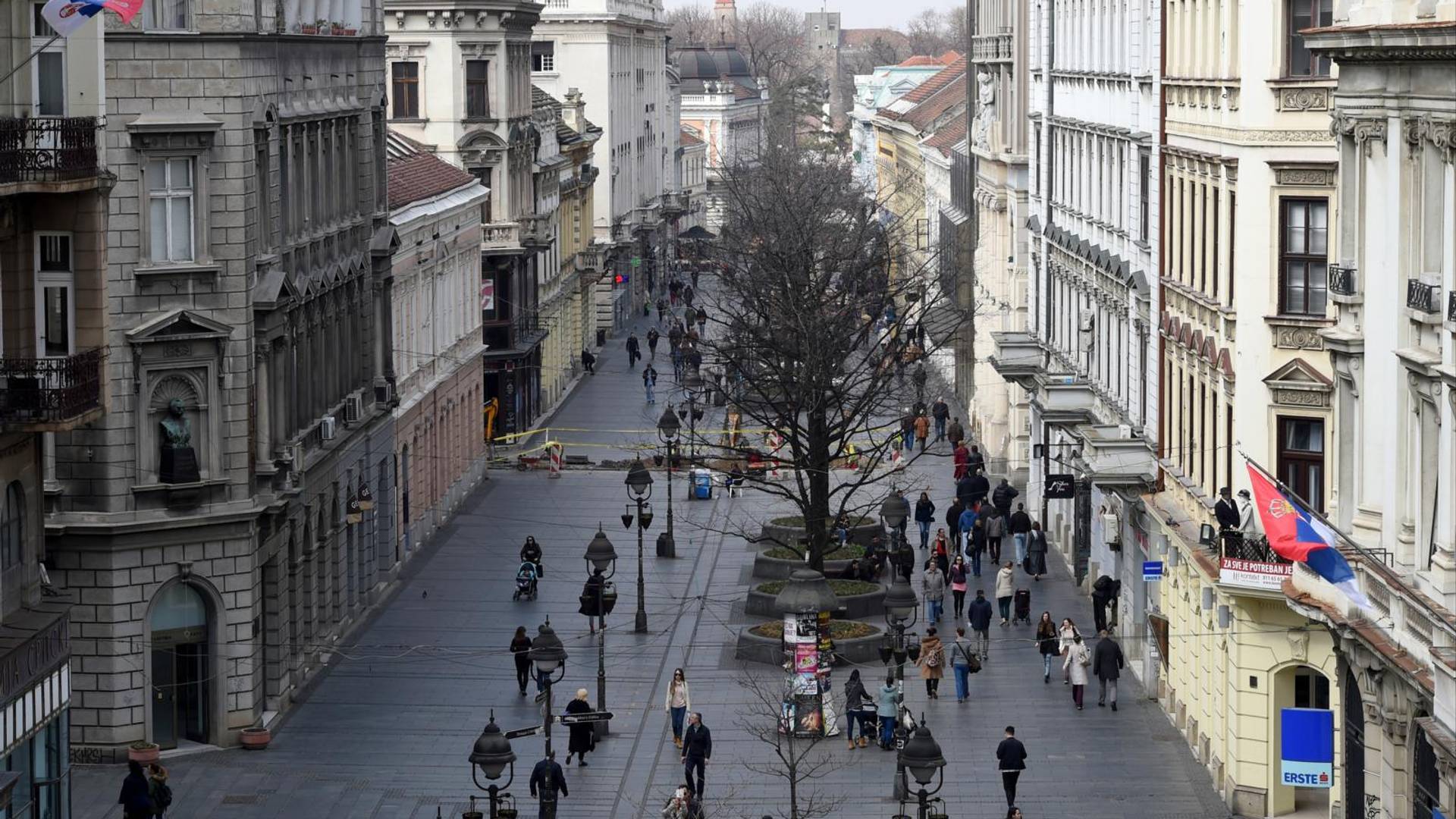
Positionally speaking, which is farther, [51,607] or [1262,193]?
[1262,193]

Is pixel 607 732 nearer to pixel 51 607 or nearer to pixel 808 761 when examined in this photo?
pixel 808 761

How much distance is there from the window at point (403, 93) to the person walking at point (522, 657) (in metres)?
38.4

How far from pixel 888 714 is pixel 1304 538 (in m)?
15.1

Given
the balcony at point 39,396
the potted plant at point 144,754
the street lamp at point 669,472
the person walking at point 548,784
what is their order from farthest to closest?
the street lamp at point 669,472 < the potted plant at point 144,754 < the person walking at point 548,784 < the balcony at point 39,396

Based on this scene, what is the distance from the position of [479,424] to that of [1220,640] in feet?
135

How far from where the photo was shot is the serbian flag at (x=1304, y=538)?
28578 mm

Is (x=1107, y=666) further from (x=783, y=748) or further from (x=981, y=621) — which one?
(x=783, y=748)

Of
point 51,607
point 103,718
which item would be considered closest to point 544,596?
point 103,718

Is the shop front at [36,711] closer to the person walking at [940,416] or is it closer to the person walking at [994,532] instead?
the person walking at [994,532]

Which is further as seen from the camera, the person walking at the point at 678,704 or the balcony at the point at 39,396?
the person walking at the point at 678,704

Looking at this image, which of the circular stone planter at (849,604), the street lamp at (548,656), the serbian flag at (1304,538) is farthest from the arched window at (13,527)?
the circular stone planter at (849,604)

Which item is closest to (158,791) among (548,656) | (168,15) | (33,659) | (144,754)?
(144,754)

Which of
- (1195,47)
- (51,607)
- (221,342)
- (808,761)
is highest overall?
(1195,47)

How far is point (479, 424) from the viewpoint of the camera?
7712cm
